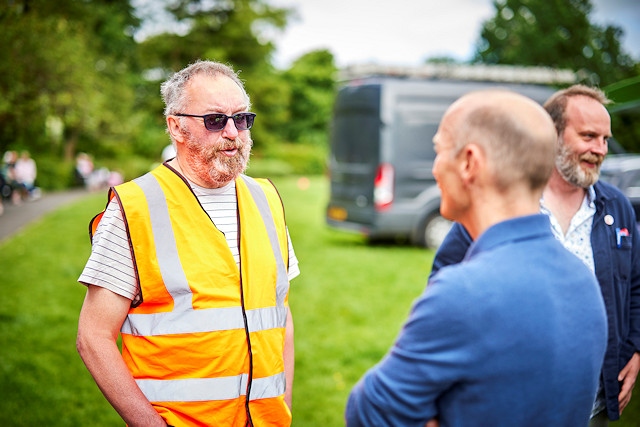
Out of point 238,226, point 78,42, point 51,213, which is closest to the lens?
point 238,226

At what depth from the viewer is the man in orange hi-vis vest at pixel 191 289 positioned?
2318mm

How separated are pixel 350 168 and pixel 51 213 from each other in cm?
1084

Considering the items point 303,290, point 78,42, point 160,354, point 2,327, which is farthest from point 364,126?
point 160,354

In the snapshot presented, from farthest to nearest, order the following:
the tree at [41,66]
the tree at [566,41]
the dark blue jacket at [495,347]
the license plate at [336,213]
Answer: the tree at [566,41] < the license plate at [336,213] < the tree at [41,66] < the dark blue jacket at [495,347]

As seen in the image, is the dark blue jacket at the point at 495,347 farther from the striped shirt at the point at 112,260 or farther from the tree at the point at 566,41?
the tree at the point at 566,41

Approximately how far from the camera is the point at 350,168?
1277cm

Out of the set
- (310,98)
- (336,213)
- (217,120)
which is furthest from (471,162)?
(310,98)

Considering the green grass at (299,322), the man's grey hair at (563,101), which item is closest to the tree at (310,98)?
the green grass at (299,322)

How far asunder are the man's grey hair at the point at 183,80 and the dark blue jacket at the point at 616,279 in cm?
164

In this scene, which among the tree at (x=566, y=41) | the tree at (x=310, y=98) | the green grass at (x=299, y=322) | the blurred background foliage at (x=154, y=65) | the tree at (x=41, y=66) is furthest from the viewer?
the tree at (x=310, y=98)

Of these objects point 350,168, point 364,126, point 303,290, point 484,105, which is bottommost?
point 303,290

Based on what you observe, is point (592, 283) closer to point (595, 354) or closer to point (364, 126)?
point (595, 354)

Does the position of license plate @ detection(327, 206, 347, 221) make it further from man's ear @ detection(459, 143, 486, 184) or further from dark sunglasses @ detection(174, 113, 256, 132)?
man's ear @ detection(459, 143, 486, 184)

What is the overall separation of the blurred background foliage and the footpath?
2.19 metres
